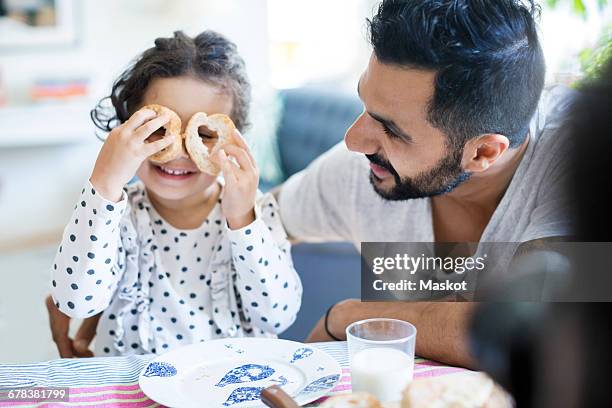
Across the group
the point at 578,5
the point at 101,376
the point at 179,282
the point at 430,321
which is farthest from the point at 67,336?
the point at 578,5

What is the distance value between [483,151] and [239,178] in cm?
34

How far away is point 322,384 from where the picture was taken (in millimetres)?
800

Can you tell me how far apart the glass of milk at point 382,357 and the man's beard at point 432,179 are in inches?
14.0

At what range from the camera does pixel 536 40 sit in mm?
1023

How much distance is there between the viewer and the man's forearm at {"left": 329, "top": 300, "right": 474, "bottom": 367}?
33.4 inches

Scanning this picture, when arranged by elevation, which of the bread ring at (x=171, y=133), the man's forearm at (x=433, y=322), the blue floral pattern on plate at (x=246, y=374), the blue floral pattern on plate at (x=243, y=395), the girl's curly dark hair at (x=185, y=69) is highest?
the girl's curly dark hair at (x=185, y=69)

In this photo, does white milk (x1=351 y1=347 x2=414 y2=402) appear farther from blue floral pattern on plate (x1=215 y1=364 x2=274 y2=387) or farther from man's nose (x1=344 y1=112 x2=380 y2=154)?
man's nose (x1=344 y1=112 x2=380 y2=154)

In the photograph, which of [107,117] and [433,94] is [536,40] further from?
[107,117]

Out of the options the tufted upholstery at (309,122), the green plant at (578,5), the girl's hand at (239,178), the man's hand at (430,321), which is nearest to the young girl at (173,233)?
the girl's hand at (239,178)

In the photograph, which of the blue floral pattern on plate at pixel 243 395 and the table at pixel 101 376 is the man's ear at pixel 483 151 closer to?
the table at pixel 101 376

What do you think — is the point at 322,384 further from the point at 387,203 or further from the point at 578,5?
the point at 578,5

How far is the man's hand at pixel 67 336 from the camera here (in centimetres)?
116

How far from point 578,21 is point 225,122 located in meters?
1.15

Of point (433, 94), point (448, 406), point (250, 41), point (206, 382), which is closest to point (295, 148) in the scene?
point (250, 41)
